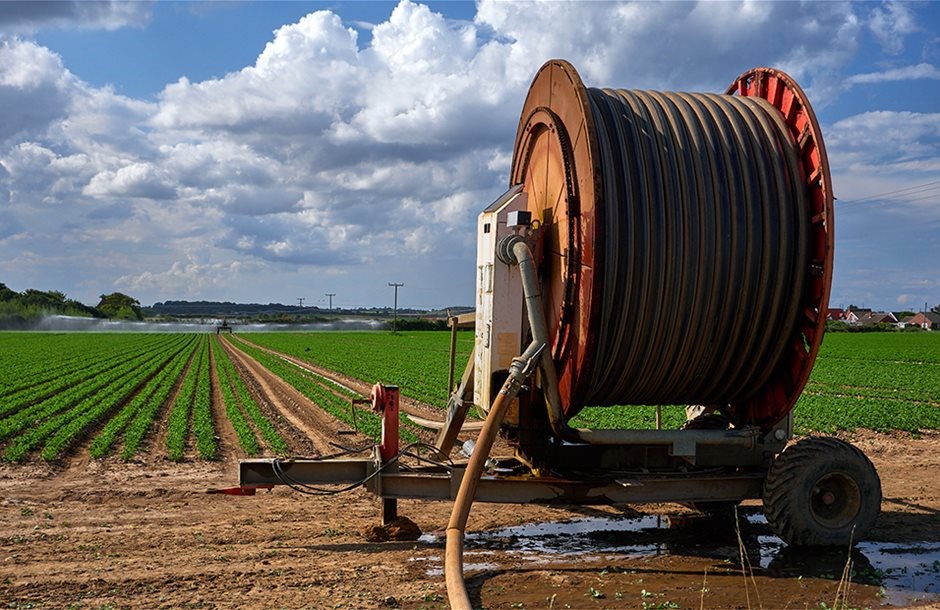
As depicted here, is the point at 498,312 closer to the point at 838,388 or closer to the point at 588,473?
the point at 588,473

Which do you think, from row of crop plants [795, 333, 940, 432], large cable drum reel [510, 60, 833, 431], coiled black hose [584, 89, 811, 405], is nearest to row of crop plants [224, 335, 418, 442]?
large cable drum reel [510, 60, 833, 431]

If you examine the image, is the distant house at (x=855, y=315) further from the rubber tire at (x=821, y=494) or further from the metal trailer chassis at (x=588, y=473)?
the metal trailer chassis at (x=588, y=473)

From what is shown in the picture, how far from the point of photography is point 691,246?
700cm

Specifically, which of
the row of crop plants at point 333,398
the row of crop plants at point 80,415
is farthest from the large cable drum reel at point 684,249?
the row of crop plants at point 80,415

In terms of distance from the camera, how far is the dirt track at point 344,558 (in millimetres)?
6125

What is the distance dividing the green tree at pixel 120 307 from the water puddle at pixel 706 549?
519 ft

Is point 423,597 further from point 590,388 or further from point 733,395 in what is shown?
point 733,395

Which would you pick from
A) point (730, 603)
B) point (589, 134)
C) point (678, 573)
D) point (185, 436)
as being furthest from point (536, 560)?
point (185, 436)

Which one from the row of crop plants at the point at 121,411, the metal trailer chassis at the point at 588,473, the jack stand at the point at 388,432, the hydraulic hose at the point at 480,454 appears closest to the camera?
the hydraulic hose at the point at 480,454

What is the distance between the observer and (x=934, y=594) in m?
6.39

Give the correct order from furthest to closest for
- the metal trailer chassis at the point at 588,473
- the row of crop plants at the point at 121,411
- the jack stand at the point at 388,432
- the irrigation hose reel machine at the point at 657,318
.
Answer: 1. the row of crop plants at the point at 121,411
2. the jack stand at the point at 388,432
3. the metal trailer chassis at the point at 588,473
4. the irrigation hose reel machine at the point at 657,318

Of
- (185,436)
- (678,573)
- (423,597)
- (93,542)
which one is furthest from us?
(185,436)

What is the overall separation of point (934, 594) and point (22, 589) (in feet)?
21.6

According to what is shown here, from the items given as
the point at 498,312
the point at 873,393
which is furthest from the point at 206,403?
the point at 873,393
